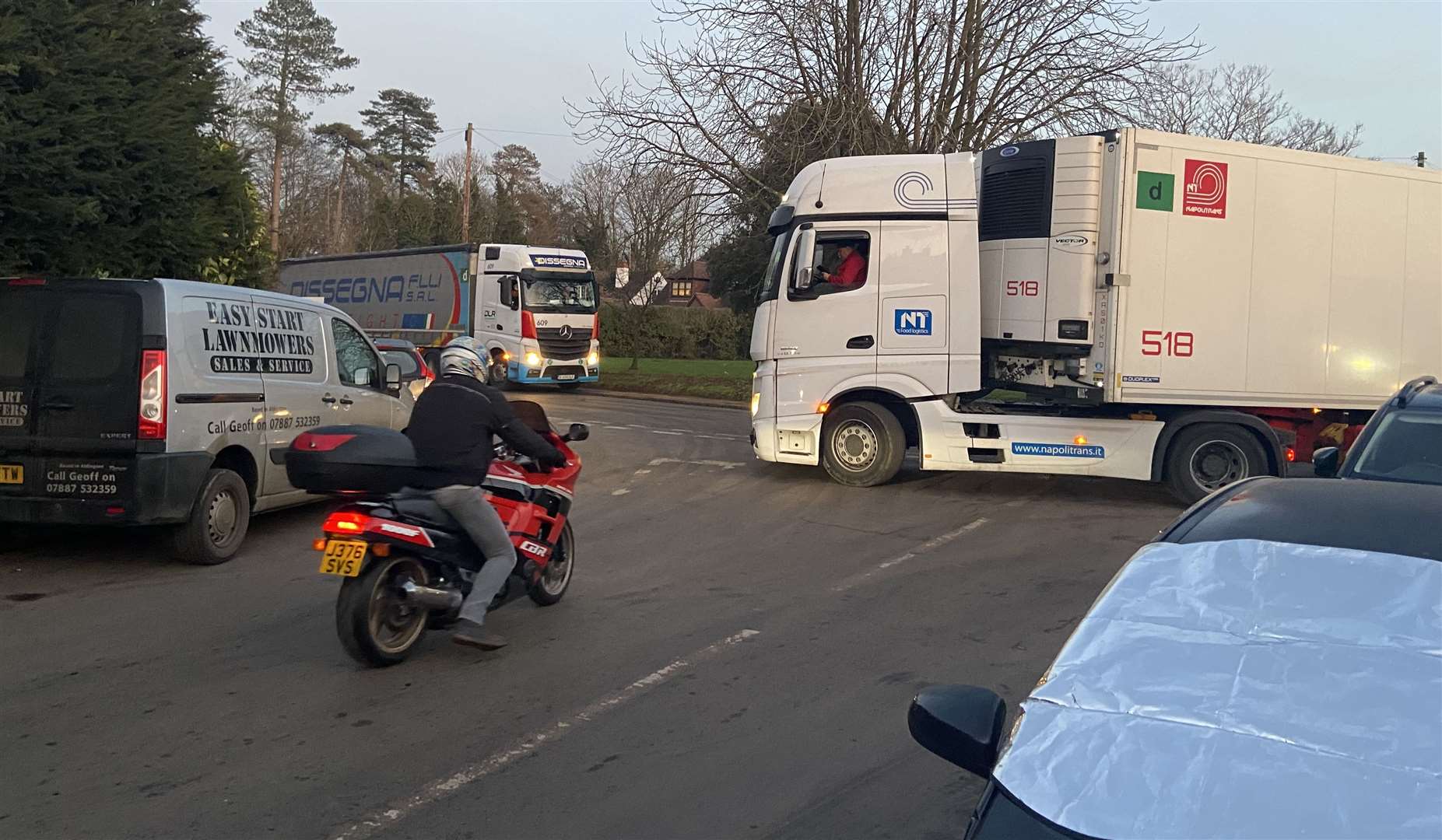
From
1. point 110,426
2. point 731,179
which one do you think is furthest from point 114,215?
point 731,179

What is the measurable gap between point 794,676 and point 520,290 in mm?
23478

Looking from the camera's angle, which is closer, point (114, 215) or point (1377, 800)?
point (1377, 800)

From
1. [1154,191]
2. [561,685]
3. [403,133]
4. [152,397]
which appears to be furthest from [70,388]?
[403,133]

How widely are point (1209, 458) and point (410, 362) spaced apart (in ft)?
34.0

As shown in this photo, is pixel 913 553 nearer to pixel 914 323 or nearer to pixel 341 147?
pixel 914 323

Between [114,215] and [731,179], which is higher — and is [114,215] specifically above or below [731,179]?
below

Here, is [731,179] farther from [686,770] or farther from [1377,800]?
[1377,800]

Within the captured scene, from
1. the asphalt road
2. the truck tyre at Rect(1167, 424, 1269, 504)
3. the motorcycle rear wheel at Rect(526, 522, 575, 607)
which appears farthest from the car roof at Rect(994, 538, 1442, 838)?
the truck tyre at Rect(1167, 424, 1269, 504)

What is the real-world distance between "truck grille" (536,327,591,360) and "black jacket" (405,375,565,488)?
74.2ft

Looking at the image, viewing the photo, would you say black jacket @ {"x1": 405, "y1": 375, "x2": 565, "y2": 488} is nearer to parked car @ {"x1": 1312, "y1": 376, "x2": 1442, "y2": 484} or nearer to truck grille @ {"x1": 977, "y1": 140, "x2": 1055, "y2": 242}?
parked car @ {"x1": 1312, "y1": 376, "x2": 1442, "y2": 484}

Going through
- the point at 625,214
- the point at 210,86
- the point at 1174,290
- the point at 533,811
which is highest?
the point at 625,214

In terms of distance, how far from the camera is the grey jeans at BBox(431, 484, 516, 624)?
6125 mm

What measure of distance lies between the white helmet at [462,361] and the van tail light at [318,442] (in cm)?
64

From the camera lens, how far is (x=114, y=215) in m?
11.1
